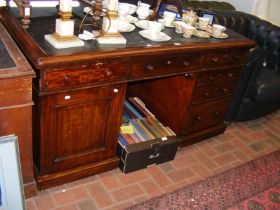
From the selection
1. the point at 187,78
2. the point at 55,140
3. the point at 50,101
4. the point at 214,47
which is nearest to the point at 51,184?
the point at 55,140

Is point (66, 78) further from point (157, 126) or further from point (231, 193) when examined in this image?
point (231, 193)

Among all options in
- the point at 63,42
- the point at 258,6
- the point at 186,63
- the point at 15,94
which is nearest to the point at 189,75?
the point at 186,63

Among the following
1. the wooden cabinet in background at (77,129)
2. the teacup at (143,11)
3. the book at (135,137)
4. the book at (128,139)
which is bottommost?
the book at (135,137)

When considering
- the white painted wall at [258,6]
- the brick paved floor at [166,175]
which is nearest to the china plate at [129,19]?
the brick paved floor at [166,175]

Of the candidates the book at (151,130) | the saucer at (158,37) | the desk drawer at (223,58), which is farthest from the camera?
the book at (151,130)

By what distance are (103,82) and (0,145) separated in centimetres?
63

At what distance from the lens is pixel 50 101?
166 cm

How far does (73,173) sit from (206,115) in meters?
1.16

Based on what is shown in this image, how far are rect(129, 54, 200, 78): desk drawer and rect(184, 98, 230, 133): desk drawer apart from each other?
40 cm

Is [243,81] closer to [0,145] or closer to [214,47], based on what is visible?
[214,47]

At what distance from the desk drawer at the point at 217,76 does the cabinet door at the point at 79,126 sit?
682 millimetres

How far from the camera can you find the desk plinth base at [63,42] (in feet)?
5.43

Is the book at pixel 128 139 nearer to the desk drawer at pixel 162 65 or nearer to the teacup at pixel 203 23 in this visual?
the desk drawer at pixel 162 65

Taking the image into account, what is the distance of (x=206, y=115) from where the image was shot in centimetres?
255
